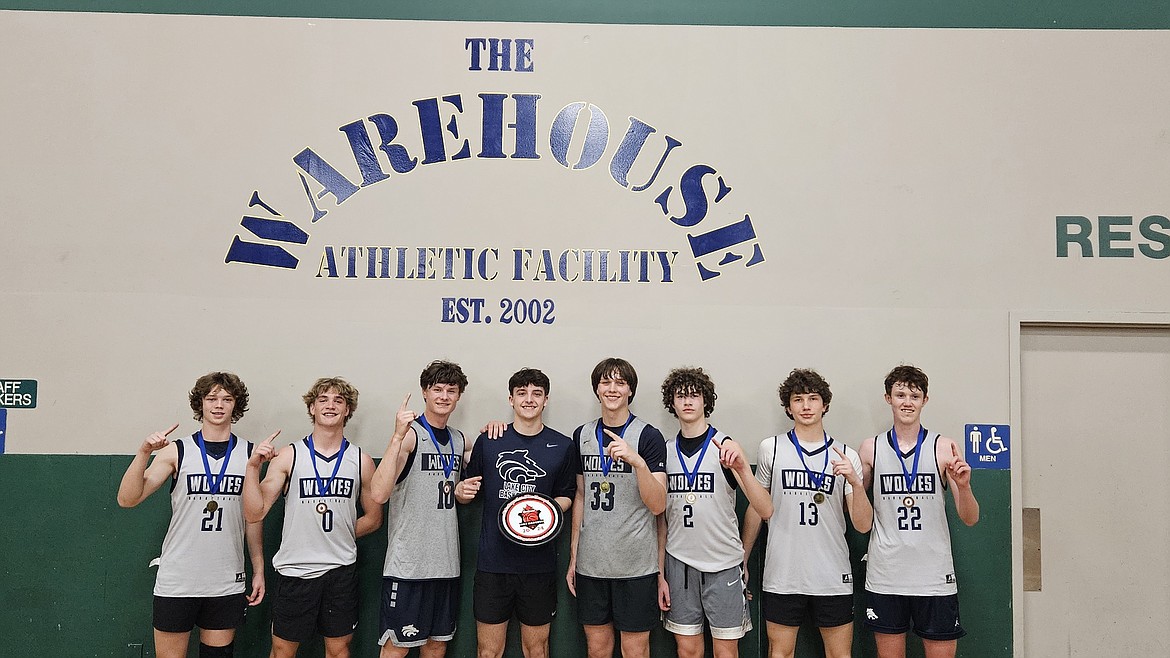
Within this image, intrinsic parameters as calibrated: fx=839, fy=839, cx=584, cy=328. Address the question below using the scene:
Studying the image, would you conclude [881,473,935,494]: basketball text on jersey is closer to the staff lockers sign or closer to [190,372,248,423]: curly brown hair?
[190,372,248,423]: curly brown hair

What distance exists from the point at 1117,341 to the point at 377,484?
4.31m

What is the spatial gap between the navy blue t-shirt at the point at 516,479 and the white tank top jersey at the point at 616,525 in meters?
0.13

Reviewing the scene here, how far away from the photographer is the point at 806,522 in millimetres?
4324

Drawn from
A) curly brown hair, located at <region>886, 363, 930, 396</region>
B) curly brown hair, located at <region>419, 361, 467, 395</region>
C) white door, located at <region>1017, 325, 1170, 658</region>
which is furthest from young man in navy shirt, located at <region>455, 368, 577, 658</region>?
white door, located at <region>1017, 325, 1170, 658</region>

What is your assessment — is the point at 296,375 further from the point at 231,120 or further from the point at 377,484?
the point at 231,120

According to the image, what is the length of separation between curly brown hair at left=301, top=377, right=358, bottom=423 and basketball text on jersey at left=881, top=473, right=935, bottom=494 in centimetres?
285

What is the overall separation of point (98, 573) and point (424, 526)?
1.94 meters

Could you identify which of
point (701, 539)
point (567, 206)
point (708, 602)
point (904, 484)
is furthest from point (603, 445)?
point (904, 484)

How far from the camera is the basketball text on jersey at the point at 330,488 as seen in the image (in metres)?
4.32

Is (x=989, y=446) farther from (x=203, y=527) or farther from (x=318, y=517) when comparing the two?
(x=203, y=527)

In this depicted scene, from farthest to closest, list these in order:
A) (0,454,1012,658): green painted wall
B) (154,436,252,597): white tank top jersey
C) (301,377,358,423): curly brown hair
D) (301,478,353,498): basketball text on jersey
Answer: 1. (0,454,1012,658): green painted wall
2. (301,377,358,423): curly brown hair
3. (301,478,353,498): basketball text on jersey
4. (154,436,252,597): white tank top jersey

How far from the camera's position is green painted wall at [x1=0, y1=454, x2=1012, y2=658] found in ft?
15.2

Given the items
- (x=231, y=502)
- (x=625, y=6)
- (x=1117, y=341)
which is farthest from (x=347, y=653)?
(x=1117, y=341)

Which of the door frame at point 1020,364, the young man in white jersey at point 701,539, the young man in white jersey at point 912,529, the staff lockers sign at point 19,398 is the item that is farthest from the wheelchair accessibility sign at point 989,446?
the staff lockers sign at point 19,398
